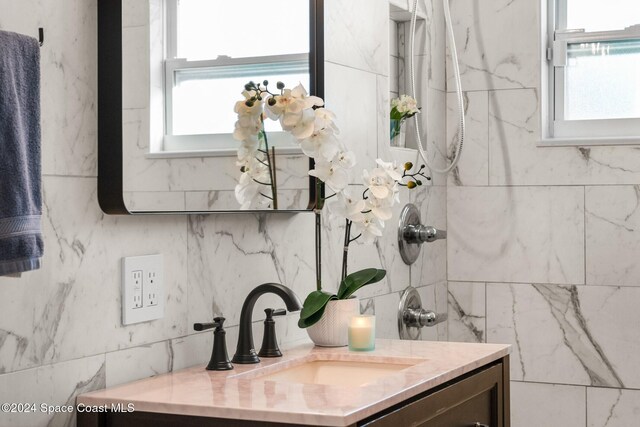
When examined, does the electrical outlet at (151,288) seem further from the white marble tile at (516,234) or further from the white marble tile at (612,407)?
the white marble tile at (612,407)

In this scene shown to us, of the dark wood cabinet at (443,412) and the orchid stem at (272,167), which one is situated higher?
the orchid stem at (272,167)

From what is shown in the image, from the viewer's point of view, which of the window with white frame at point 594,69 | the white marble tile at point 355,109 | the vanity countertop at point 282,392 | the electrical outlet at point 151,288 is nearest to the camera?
the vanity countertop at point 282,392

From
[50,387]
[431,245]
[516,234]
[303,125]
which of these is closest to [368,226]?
[303,125]

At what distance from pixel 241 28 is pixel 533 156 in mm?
1469

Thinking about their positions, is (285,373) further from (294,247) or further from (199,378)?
(294,247)

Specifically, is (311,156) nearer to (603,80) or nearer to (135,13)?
(135,13)

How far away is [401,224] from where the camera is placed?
9.03 feet

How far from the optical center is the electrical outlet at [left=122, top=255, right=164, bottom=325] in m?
1.59

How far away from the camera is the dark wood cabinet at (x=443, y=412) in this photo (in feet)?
4.61

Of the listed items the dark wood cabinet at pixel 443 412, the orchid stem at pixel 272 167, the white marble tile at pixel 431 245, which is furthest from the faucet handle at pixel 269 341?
the white marble tile at pixel 431 245

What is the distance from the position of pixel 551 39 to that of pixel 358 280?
59.0 inches

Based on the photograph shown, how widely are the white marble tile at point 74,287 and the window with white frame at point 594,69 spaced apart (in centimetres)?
185

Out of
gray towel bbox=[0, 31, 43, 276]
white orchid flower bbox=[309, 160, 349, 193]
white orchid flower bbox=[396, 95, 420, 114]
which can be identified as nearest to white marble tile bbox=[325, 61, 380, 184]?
white orchid flower bbox=[396, 95, 420, 114]

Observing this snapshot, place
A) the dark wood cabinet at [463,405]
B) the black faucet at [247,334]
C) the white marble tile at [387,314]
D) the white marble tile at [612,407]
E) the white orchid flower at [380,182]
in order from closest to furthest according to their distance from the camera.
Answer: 1. the dark wood cabinet at [463,405]
2. the black faucet at [247,334]
3. the white orchid flower at [380,182]
4. the white marble tile at [387,314]
5. the white marble tile at [612,407]
